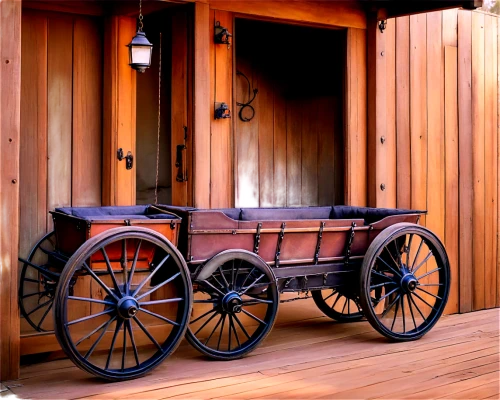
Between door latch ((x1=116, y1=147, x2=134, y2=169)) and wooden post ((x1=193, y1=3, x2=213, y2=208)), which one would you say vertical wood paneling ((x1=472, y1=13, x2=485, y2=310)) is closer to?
wooden post ((x1=193, y1=3, x2=213, y2=208))

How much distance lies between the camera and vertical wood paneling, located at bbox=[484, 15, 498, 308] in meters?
6.60

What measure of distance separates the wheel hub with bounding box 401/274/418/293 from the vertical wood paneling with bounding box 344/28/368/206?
113cm

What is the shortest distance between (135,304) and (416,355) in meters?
1.98

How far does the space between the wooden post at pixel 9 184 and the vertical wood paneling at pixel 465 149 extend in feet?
13.6

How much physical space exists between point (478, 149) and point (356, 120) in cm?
140

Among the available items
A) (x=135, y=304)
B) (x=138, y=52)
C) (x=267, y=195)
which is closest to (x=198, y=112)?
(x=138, y=52)

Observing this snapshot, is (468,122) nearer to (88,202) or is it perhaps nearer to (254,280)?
(254,280)

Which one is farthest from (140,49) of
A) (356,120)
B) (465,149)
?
(465,149)

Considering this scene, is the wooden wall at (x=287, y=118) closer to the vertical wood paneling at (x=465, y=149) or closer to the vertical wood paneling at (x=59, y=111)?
the vertical wood paneling at (x=465, y=149)

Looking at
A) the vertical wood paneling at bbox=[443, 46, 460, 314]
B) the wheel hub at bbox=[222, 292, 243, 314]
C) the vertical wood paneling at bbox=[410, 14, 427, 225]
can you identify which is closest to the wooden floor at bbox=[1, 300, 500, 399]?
the wheel hub at bbox=[222, 292, 243, 314]

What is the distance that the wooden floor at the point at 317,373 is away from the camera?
148 inches

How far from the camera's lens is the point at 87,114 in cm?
538

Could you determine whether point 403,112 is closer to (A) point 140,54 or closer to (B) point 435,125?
(B) point 435,125

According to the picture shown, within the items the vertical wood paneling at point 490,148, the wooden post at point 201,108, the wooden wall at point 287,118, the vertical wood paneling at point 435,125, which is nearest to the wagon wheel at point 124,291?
the wooden post at point 201,108
